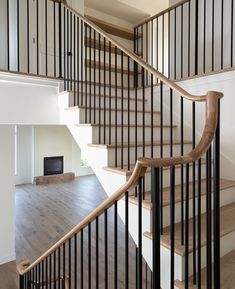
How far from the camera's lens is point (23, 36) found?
4844 millimetres

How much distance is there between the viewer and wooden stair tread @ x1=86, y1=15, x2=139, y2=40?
5701 millimetres

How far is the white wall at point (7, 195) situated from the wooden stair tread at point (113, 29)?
313cm

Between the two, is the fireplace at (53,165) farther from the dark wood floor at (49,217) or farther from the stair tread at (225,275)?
the stair tread at (225,275)

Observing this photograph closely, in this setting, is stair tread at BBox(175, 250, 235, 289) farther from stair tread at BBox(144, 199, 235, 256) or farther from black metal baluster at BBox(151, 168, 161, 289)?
black metal baluster at BBox(151, 168, 161, 289)

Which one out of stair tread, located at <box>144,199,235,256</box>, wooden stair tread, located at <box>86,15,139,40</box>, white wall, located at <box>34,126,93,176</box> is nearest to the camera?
stair tread, located at <box>144,199,235,256</box>

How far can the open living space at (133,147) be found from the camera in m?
1.37

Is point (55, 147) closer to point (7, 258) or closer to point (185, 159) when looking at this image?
point (7, 258)

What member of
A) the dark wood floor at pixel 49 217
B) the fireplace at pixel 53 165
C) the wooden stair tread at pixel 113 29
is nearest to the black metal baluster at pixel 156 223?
the dark wood floor at pixel 49 217

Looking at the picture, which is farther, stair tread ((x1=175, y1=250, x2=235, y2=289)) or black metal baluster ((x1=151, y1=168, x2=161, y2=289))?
stair tread ((x1=175, y1=250, x2=235, y2=289))

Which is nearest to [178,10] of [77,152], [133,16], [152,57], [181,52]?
[181,52]

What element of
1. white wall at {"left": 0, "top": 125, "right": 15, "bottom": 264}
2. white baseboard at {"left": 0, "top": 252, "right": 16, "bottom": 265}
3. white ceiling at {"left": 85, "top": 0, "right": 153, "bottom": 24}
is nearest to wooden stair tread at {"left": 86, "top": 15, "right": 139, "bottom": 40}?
white ceiling at {"left": 85, "top": 0, "right": 153, "bottom": 24}

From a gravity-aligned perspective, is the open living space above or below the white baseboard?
above

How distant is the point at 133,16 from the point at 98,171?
528 centimetres

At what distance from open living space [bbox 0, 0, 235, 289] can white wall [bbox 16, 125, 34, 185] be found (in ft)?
6.55
